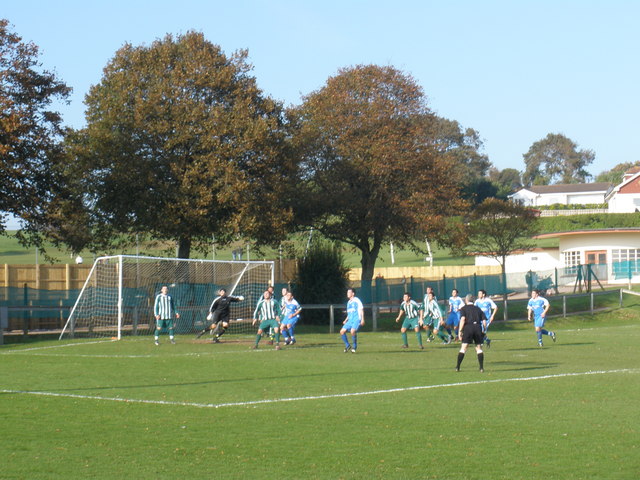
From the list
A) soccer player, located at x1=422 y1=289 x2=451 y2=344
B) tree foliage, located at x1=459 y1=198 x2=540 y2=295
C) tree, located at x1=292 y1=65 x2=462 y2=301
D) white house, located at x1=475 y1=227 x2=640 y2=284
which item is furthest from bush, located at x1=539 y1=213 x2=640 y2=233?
soccer player, located at x1=422 y1=289 x2=451 y2=344

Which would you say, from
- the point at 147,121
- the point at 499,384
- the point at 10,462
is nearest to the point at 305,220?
the point at 147,121

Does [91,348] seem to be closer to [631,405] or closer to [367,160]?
[631,405]

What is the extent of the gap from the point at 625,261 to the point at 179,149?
36.0 meters

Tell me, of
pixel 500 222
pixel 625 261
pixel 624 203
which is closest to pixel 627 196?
pixel 624 203

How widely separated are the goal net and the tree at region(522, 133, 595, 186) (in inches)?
4229

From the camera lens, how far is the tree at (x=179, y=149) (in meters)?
35.4

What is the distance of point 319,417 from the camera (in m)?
12.7

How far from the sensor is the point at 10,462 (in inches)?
376

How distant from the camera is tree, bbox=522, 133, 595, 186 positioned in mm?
135875

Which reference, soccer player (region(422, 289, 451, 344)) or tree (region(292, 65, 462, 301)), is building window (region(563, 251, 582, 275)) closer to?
tree (region(292, 65, 462, 301))

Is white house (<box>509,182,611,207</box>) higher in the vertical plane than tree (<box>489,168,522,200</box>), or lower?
lower

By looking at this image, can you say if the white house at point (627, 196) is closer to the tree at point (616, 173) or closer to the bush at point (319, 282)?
the tree at point (616, 173)

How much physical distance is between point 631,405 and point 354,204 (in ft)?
102

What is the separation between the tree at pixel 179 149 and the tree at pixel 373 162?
7.30 metres
